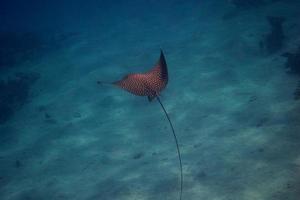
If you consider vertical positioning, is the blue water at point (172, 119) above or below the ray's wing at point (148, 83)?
below

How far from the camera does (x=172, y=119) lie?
39.8 feet

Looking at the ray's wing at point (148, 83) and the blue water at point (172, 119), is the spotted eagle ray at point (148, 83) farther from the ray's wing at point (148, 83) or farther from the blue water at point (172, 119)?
the blue water at point (172, 119)

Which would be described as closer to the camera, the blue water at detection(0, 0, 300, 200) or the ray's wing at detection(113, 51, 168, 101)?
the ray's wing at detection(113, 51, 168, 101)

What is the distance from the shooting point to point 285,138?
8.59 meters

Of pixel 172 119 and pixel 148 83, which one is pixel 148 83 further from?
pixel 172 119

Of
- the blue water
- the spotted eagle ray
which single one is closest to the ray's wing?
the spotted eagle ray

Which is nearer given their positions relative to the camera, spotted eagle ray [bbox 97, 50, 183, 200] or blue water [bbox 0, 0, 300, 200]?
spotted eagle ray [bbox 97, 50, 183, 200]

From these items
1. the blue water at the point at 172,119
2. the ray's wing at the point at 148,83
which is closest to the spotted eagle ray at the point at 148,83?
the ray's wing at the point at 148,83

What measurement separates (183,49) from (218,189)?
1327 cm

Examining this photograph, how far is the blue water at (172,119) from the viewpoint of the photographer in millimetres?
8312

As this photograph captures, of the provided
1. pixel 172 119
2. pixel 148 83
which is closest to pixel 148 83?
pixel 148 83

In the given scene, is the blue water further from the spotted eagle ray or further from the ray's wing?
the ray's wing

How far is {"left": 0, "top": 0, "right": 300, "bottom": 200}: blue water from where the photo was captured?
27.3 ft

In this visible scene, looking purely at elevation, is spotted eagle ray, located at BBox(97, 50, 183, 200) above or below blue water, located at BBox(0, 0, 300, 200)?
above
